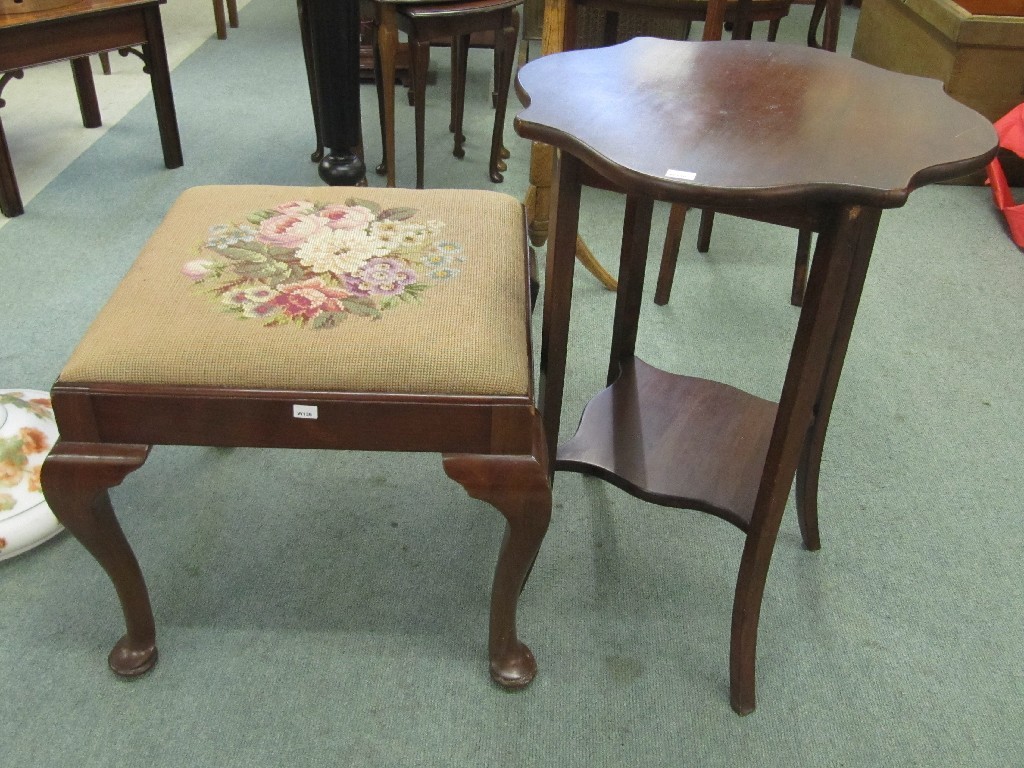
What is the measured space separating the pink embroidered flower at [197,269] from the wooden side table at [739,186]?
43cm

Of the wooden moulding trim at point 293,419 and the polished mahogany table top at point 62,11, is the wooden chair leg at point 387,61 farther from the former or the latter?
the wooden moulding trim at point 293,419

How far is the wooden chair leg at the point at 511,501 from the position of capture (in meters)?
1.07

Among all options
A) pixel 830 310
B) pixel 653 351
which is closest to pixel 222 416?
pixel 830 310

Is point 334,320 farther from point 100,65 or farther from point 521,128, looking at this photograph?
point 100,65

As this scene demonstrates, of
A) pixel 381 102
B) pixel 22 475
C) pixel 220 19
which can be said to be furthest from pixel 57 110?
pixel 22 475

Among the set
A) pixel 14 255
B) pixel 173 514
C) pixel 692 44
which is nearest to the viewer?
pixel 692 44

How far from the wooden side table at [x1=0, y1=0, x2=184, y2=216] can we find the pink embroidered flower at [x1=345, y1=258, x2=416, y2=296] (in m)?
1.59

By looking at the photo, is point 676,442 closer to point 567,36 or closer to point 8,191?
point 567,36

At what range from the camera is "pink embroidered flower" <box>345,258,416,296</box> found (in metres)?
1.13

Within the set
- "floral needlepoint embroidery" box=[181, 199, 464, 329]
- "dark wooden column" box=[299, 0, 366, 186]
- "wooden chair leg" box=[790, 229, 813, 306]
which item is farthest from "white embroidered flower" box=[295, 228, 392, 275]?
"wooden chair leg" box=[790, 229, 813, 306]

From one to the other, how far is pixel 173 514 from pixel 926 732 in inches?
45.5

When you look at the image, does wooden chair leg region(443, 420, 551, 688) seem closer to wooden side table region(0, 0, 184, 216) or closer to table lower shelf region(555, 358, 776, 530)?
A: table lower shelf region(555, 358, 776, 530)

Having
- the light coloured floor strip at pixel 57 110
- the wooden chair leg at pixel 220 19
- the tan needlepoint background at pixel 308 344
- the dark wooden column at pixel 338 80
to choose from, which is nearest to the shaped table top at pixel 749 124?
the tan needlepoint background at pixel 308 344

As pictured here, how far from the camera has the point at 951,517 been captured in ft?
5.17
